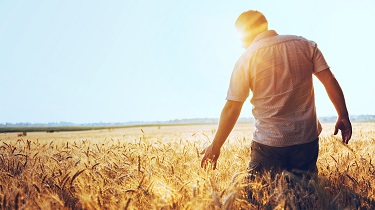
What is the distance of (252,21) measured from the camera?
302cm

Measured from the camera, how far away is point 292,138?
2.91 metres

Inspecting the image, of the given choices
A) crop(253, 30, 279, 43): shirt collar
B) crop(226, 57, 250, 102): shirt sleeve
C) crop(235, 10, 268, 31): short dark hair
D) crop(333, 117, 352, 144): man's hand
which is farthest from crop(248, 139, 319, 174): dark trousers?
crop(235, 10, 268, 31): short dark hair

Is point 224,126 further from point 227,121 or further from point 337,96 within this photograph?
point 337,96

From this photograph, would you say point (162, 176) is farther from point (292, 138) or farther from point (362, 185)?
point (362, 185)

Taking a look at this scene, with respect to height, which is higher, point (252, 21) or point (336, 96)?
point (252, 21)

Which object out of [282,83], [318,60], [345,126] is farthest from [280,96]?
[345,126]

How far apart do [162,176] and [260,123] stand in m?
1.04

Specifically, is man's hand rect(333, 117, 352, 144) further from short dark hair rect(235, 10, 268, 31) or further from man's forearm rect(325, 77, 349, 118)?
short dark hair rect(235, 10, 268, 31)

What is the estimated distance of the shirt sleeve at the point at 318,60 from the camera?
2990 mm

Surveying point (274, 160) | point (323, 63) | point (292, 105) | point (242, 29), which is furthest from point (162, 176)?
point (323, 63)

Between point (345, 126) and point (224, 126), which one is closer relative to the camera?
point (224, 126)

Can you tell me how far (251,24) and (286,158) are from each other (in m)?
1.26

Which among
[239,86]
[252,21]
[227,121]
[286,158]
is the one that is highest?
[252,21]

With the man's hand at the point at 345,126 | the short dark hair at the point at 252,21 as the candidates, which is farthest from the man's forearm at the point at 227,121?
the man's hand at the point at 345,126
